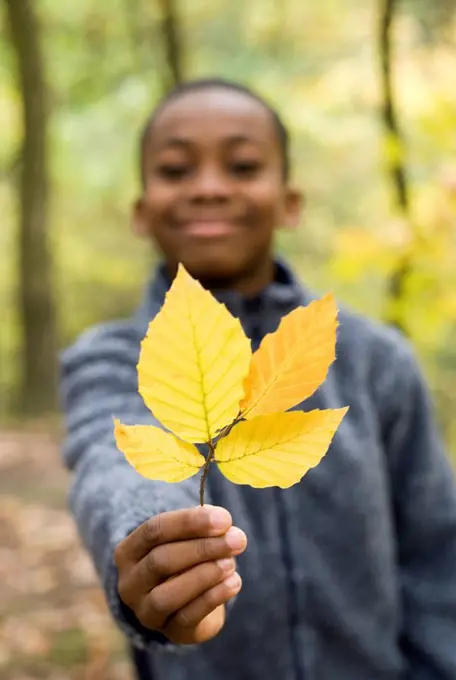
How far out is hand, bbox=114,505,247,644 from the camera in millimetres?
404

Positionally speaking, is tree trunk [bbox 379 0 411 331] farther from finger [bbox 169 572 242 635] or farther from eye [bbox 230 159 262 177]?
finger [bbox 169 572 242 635]

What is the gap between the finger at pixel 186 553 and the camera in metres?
0.40

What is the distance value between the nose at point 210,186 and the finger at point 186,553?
0.50 metres

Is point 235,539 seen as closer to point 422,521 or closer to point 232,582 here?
point 232,582

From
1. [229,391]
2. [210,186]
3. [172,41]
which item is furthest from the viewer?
[172,41]

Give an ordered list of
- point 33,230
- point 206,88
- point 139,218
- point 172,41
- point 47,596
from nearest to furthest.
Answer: point 206,88 → point 139,218 → point 47,596 → point 172,41 → point 33,230

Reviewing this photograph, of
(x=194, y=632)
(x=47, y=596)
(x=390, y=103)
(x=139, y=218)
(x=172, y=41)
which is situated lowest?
(x=47, y=596)

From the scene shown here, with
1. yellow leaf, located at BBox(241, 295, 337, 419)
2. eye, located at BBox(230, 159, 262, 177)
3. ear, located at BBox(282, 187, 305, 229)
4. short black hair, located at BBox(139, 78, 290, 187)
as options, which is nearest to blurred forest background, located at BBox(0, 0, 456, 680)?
ear, located at BBox(282, 187, 305, 229)

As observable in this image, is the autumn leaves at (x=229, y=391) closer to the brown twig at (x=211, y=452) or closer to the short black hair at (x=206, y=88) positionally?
the brown twig at (x=211, y=452)

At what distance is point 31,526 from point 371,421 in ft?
7.94

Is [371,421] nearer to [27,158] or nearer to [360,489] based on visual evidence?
[360,489]

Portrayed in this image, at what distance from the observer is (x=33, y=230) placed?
501 cm

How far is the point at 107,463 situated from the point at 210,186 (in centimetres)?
37

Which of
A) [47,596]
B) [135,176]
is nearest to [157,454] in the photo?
[47,596]
